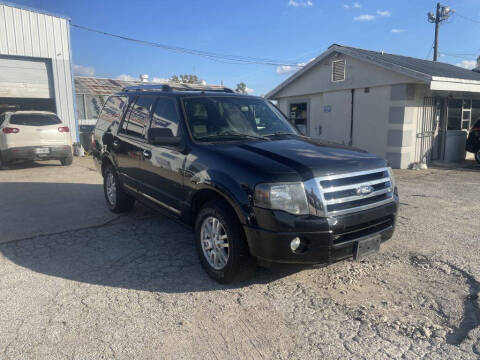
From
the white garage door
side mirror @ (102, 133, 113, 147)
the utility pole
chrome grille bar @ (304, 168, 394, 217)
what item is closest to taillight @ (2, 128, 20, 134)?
the white garage door

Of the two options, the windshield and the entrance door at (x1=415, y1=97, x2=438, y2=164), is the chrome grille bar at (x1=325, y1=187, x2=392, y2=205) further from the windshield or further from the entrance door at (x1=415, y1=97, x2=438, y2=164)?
the entrance door at (x1=415, y1=97, x2=438, y2=164)

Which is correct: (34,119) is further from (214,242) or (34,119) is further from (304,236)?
(304,236)

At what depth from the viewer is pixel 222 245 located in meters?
3.49

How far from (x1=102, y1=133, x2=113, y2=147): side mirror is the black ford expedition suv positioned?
926 millimetres

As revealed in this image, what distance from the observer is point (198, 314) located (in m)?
3.11

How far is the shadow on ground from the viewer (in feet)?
12.2

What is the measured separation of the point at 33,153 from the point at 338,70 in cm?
1028

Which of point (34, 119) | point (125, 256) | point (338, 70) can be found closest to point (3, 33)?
point (34, 119)

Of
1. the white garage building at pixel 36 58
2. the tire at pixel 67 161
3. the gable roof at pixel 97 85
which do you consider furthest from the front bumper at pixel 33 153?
the gable roof at pixel 97 85

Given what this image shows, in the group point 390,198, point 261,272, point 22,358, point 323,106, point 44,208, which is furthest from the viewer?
point 323,106

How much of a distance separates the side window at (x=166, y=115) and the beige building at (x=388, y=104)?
826cm

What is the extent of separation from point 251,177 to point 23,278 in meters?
2.63

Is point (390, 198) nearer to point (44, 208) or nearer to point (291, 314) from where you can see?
point (291, 314)

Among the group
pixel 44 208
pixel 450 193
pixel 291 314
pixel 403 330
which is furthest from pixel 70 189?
pixel 450 193
